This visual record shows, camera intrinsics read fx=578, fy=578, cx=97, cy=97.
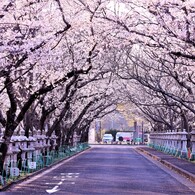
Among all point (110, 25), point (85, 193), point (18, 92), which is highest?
point (110, 25)

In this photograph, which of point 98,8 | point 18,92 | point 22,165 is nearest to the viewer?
point 98,8

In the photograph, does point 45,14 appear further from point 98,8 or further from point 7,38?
point 7,38

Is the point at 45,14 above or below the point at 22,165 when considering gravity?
above

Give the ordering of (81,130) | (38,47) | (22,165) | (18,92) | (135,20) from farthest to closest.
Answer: (81,130) → (18,92) → (22,165) → (135,20) → (38,47)

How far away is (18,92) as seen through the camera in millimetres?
30453

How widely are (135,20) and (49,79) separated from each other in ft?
19.3

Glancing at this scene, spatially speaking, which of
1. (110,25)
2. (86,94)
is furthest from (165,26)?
(86,94)

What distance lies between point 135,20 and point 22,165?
28.5 ft

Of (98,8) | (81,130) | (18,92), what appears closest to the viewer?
(98,8)

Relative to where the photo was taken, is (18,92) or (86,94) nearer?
(18,92)

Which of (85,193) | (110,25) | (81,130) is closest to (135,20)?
(110,25)

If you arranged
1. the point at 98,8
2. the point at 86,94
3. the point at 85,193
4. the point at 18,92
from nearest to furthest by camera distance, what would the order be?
the point at 85,193, the point at 98,8, the point at 18,92, the point at 86,94

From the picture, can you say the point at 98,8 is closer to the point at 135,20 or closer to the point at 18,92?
the point at 135,20

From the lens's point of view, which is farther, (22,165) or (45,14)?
(22,165)
